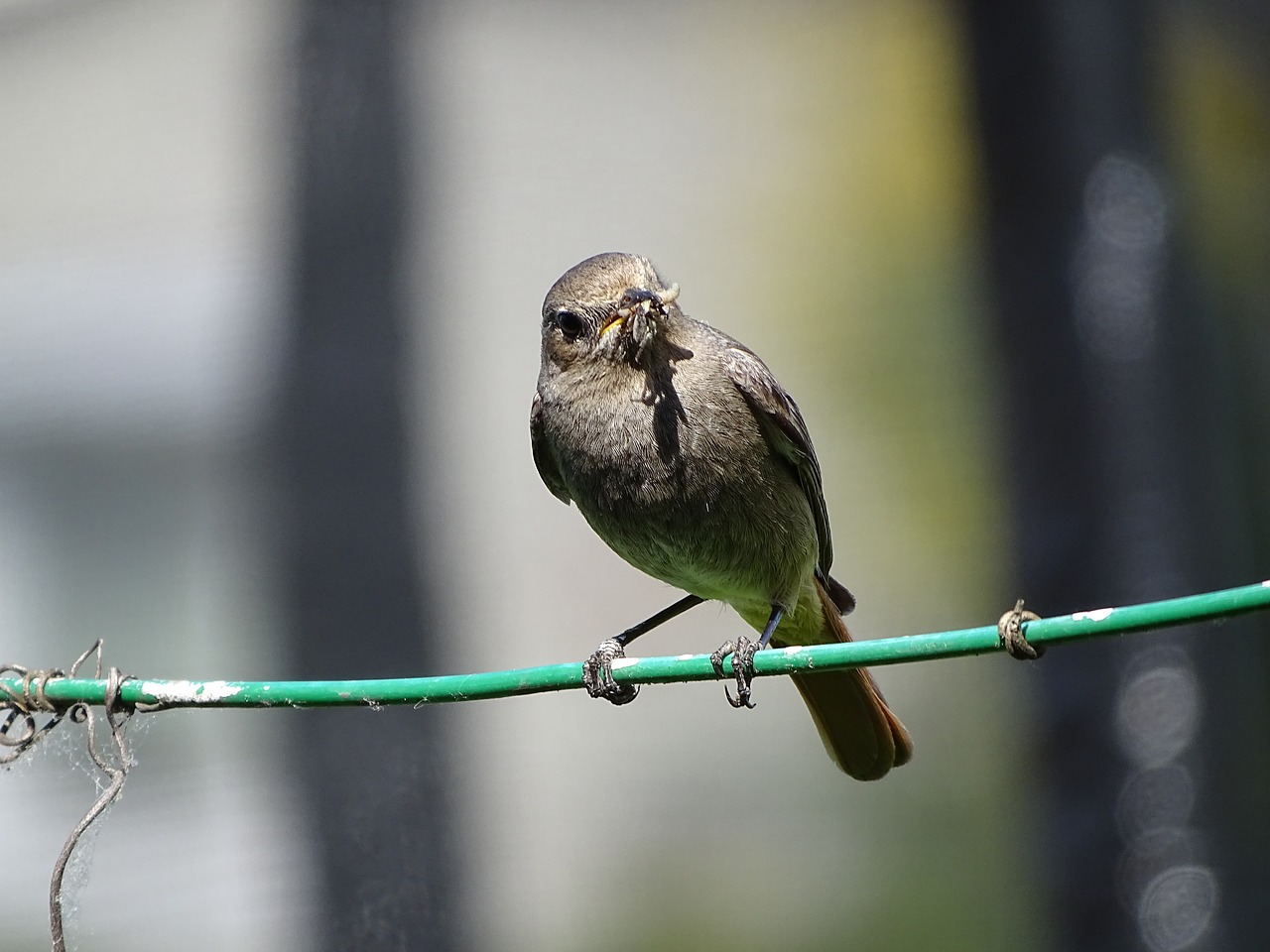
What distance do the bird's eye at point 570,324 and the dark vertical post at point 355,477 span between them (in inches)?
140

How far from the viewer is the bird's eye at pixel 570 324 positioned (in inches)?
157

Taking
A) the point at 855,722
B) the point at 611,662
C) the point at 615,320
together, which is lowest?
the point at 855,722

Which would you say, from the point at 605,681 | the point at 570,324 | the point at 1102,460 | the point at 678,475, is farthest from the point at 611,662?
the point at 1102,460

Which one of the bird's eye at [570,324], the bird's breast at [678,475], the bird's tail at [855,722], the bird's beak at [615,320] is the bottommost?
the bird's tail at [855,722]

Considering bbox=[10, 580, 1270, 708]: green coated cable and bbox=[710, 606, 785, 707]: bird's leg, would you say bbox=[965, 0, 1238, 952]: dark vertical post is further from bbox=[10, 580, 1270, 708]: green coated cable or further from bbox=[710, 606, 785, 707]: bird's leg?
bbox=[10, 580, 1270, 708]: green coated cable

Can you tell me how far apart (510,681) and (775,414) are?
65.2 inches

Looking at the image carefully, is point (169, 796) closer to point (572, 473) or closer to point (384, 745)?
point (384, 745)

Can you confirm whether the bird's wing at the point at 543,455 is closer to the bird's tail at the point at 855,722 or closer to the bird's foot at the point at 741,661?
the bird's foot at the point at 741,661

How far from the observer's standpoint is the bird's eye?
13.1ft

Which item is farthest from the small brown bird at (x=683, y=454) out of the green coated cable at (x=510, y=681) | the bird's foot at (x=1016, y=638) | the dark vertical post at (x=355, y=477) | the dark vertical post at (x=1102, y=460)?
the dark vertical post at (x=355, y=477)

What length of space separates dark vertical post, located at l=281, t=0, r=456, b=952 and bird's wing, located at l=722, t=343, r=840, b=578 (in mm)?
3478

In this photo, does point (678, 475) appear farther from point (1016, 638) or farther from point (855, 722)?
point (1016, 638)

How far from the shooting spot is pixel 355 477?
24.8ft

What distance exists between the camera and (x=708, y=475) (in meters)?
3.89
